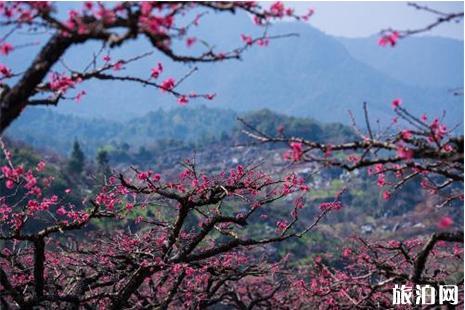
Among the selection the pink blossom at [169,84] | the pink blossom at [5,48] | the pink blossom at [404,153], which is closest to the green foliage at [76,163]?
the pink blossom at [169,84]

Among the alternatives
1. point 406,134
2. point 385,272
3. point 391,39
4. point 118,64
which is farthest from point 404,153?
point 118,64

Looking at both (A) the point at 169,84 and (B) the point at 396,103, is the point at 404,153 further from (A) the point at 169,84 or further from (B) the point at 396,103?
(A) the point at 169,84

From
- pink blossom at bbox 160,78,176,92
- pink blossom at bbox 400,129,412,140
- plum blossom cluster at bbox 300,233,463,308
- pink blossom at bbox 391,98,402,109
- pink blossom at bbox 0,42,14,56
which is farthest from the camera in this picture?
plum blossom cluster at bbox 300,233,463,308

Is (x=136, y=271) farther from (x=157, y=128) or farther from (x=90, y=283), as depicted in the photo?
(x=157, y=128)

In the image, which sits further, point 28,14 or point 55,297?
point 55,297

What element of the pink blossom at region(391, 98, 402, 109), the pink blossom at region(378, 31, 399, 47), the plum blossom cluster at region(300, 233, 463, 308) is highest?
the pink blossom at region(378, 31, 399, 47)

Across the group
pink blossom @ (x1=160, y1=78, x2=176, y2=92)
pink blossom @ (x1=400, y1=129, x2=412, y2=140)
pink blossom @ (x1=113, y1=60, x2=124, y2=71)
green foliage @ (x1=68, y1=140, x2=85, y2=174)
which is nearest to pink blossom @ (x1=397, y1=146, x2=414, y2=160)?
pink blossom @ (x1=400, y1=129, x2=412, y2=140)

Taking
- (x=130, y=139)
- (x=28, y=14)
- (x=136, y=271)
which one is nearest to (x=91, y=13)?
(x=28, y=14)

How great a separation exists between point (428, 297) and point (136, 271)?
12.8 ft

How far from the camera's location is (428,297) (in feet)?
21.1

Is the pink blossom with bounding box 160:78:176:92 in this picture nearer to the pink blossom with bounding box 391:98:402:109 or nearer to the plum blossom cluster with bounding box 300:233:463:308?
the pink blossom with bounding box 391:98:402:109

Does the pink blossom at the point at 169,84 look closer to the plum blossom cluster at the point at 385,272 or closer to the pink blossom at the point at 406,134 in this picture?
the pink blossom at the point at 406,134

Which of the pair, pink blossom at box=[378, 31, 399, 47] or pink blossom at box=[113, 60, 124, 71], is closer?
pink blossom at box=[378, 31, 399, 47]

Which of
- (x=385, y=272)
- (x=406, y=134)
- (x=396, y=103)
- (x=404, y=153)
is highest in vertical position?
(x=396, y=103)
